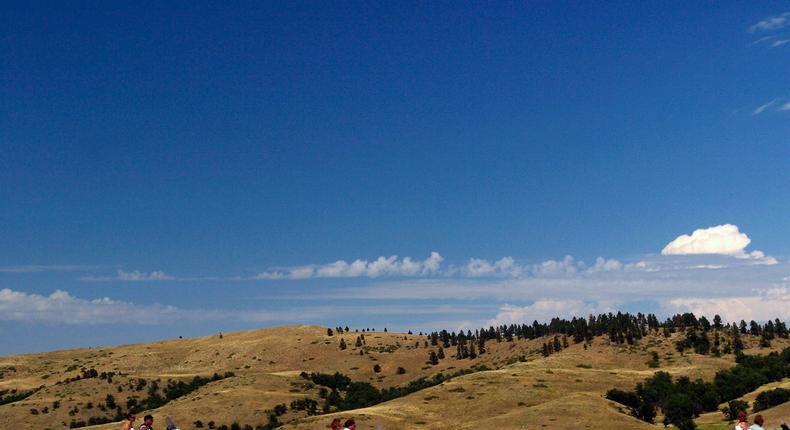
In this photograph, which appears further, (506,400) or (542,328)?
(542,328)

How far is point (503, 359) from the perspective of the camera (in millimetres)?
156500

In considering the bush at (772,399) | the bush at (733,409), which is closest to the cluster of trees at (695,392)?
the bush at (772,399)

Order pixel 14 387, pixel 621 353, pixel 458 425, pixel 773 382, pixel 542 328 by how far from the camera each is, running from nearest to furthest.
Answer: pixel 458 425, pixel 773 382, pixel 621 353, pixel 14 387, pixel 542 328

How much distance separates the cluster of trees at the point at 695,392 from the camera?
7931cm

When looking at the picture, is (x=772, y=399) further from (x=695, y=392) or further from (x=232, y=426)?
(x=232, y=426)

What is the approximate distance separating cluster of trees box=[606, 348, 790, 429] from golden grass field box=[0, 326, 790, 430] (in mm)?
2859

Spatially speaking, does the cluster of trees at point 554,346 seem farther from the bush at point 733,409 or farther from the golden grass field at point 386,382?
the bush at point 733,409

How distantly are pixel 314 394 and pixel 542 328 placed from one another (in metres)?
74.3

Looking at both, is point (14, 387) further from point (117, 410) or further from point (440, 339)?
point (440, 339)

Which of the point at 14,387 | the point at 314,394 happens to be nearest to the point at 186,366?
the point at 14,387

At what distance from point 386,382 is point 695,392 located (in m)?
70.7

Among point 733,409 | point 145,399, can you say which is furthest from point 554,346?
point 145,399

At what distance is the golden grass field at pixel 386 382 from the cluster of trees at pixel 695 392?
9.38ft

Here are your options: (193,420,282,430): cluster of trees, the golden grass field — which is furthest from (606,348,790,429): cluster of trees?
(193,420,282,430): cluster of trees
